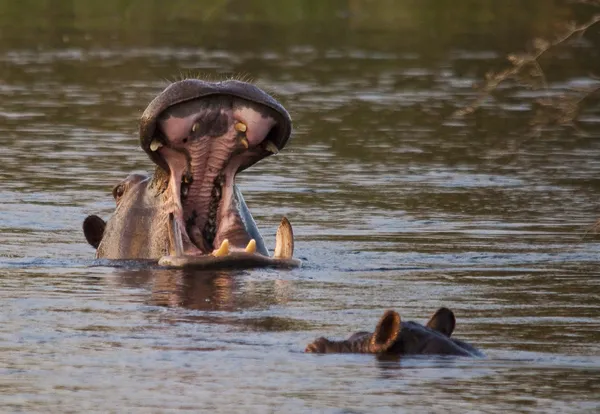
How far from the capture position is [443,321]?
7.77 m

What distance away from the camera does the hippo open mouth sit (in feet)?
32.2

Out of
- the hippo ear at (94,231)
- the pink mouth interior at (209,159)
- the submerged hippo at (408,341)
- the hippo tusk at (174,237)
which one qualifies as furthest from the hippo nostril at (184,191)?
the submerged hippo at (408,341)

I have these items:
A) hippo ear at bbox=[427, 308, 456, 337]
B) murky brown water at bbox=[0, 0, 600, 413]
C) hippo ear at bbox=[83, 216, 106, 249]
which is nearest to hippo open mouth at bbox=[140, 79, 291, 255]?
murky brown water at bbox=[0, 0, 600, 413]

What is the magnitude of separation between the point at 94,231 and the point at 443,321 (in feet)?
12.1

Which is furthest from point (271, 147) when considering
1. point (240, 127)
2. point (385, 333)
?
point (385, 333)

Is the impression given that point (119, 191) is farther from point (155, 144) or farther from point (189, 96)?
point (189, 96)

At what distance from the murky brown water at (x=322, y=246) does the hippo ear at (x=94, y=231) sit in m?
0.14

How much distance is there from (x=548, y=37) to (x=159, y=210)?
19023mm

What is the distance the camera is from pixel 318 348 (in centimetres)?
785

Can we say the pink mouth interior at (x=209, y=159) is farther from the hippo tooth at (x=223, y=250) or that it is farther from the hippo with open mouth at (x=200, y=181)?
the hippo tooth at (x=223, y=250)

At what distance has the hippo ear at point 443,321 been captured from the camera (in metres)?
7.71

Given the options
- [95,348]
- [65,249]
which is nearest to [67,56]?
[65,249]

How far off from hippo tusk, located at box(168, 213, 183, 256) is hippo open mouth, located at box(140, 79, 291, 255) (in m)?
0.02

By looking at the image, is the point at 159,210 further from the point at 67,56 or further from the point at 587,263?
the point at 67,56
